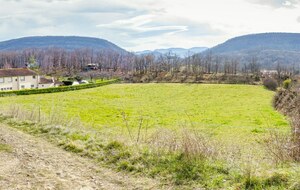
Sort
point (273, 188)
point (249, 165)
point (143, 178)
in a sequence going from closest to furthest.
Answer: point (273, 188) < point (249, 165) < point (143, 178)

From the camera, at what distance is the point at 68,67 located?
11788 cm

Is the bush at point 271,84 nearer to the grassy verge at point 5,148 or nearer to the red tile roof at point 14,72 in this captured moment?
the red tile roof at point 14,72

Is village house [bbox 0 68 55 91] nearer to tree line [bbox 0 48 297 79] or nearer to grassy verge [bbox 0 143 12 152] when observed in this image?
tree line [bbox 0 48 297 79]

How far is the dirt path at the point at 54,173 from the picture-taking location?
6246mm

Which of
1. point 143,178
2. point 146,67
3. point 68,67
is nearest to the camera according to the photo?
point 143,178

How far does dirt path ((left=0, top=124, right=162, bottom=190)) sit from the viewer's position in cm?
625

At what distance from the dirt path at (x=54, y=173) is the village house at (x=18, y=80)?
52.5 meters

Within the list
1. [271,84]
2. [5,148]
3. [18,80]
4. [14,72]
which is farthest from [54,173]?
[271,84]

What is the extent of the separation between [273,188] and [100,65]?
12509cm

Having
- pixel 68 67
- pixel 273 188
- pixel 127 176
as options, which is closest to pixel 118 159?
pixel 127 176

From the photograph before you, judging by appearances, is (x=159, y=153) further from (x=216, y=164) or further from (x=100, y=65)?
(x=100, y=65)

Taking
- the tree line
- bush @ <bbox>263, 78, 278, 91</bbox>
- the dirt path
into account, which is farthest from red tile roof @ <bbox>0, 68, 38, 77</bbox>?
the dirt path

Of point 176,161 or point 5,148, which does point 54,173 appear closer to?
point 176,161

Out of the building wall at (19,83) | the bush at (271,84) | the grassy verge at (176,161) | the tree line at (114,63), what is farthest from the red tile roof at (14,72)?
the grassy verge at (176,161)
